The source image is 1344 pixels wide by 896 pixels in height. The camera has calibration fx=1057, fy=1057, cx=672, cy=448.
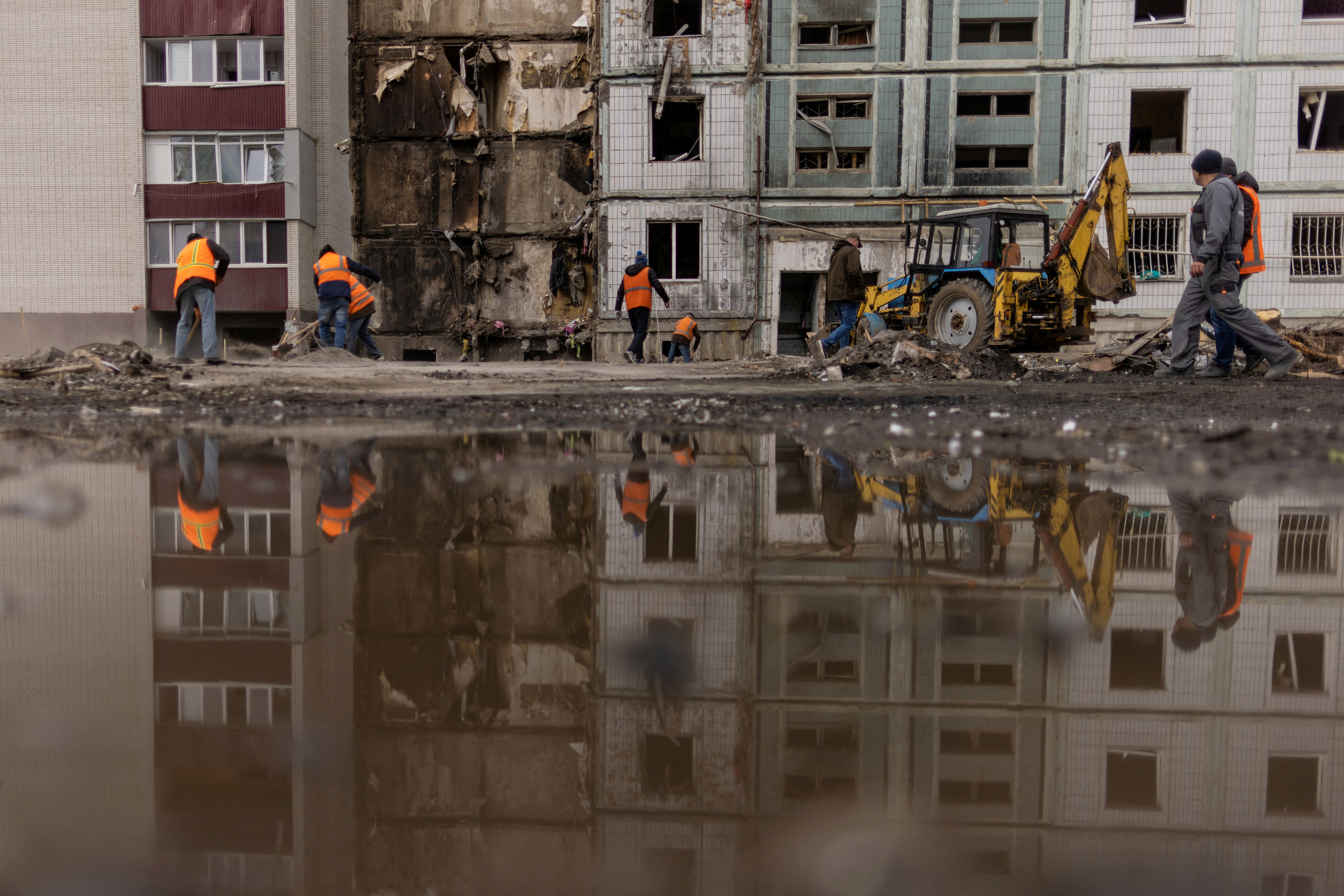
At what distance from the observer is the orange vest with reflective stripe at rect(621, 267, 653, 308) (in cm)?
1888

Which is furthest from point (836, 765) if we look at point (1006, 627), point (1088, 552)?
point (1088, 552)

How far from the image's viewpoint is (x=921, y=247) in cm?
1487

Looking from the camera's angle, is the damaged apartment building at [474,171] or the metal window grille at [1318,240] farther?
the damaged apartment building at [474,171]

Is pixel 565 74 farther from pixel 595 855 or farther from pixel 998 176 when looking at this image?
pixel 595 855

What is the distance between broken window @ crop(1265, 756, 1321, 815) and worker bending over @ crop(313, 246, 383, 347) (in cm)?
1458

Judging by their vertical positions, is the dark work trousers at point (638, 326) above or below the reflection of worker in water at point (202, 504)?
above

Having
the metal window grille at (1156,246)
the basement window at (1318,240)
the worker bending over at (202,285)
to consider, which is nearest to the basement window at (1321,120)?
the basement window at (1318,240)

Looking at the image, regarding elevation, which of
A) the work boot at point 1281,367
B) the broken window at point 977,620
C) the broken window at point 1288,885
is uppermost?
the work boot at point 1281,367

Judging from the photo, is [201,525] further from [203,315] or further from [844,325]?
[844,325]

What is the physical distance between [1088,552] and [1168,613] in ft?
1.72

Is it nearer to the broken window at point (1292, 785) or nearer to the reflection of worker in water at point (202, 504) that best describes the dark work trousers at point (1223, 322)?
the reflection of worker in water at point (202, 504)

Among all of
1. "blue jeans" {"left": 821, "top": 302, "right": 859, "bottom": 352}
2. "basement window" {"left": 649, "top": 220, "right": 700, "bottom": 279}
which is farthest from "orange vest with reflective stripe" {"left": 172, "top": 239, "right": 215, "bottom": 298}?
"basement window" {"left": 649, "top": 220, "right": 700, "bottom": 279}

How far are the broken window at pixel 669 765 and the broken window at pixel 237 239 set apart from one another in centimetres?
3075

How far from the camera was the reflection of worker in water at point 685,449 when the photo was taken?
4.47m
